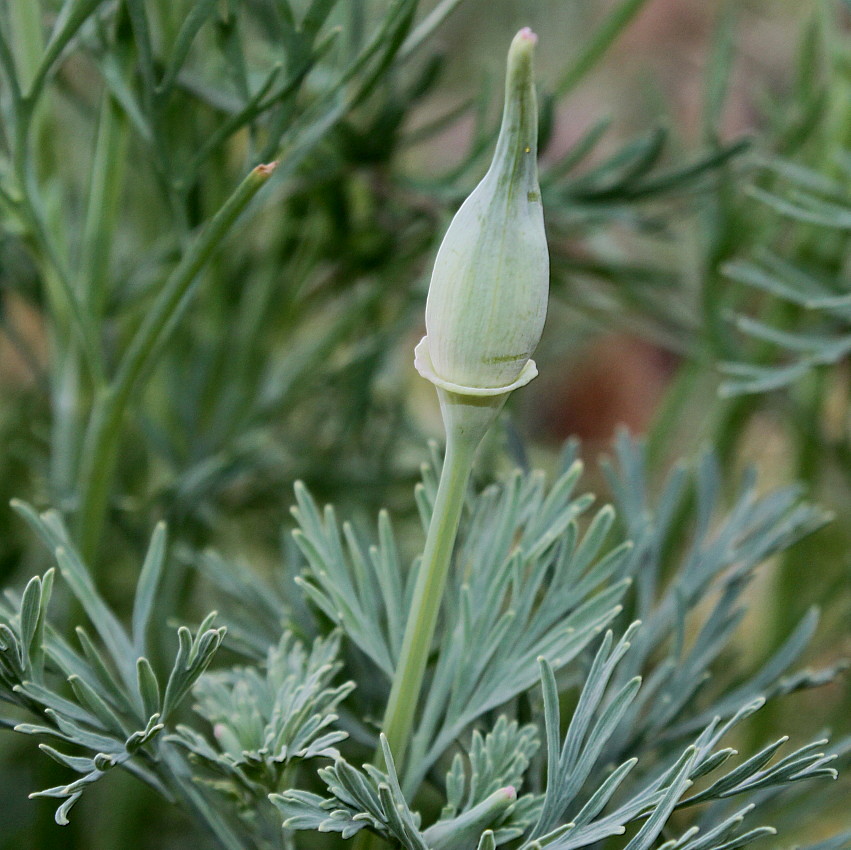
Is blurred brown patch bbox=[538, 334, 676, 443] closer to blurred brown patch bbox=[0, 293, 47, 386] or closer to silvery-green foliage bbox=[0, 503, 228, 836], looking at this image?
blurred brown patch bbox=[0, 293, 47, 386]

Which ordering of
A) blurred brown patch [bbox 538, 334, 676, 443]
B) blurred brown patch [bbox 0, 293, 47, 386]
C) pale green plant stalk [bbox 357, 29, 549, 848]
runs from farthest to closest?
blurred brown patch [bbox 538, 334, 676, 443], blurred brown patch [bbox 0, 293, 47, 386], pale green plant stalk [bbox 357, 29, 549, 848]

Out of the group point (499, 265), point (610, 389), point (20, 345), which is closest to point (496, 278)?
point (499, 265)

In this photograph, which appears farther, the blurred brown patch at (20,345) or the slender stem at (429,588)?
the blurred brown patch at (20,345)

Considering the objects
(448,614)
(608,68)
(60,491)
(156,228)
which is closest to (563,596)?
(448,614)

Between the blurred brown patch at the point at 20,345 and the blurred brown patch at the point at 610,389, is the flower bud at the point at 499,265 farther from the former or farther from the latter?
the blurred brown patch at the point at 610,389

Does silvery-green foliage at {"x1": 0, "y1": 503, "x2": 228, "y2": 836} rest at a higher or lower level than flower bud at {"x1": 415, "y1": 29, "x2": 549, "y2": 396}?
lower

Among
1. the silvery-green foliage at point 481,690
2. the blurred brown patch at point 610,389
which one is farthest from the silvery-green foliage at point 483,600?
the blurred brown patch at point 610,389

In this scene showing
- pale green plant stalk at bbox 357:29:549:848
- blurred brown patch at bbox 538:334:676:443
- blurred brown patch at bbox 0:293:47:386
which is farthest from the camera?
blurred brown patch at bbox 538:334:676:443

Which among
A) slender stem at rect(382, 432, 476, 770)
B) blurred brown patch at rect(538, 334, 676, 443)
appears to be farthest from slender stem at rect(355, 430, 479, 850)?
blurred brown patch at rect(538, 334, 676, 443)

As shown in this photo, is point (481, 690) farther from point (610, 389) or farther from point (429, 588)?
point (610, 389)

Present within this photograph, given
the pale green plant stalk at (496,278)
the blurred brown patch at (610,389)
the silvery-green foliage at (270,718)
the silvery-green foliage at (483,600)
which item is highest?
the pale green plant stalk at (496,278)
